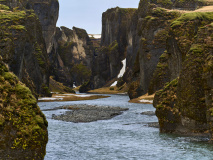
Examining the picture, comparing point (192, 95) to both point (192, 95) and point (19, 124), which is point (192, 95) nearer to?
point (192, 95)

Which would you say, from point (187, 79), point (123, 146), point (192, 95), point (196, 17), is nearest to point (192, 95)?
point (192, 95)

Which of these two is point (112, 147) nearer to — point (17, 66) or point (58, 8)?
point (17, 66)

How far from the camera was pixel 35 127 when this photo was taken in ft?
51.9

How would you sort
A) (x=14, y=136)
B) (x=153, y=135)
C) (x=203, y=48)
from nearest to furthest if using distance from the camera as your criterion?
(x=14, y=136), (x=203, y=48), (x=153, y=135)

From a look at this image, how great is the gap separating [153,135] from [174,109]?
3.50m

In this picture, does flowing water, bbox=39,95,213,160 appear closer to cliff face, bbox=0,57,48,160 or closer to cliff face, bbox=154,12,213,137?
cliff face, bbox=154,12,213,137

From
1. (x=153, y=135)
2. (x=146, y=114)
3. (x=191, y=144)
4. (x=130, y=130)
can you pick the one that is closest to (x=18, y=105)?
(x=191, y=144)

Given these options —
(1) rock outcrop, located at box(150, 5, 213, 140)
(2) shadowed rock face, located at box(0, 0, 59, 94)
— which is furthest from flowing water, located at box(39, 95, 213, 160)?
(2) shadowed rock face, located at box(0, 0, 59, 94)

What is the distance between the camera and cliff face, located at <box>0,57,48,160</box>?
15.2 meters

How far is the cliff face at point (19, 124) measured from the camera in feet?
49.7

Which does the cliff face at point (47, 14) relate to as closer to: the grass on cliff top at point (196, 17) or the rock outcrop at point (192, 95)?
the grass on cliff top at point (196, 17)

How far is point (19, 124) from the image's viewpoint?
51.2 ft

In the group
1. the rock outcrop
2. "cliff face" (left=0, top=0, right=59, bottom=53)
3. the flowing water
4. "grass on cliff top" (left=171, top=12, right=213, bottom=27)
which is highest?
"cliff face" (left=0, top=0, right=59, bottom=53)

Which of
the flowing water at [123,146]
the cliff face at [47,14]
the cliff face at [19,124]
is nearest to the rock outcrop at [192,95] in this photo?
the flowing water at [123,146]
